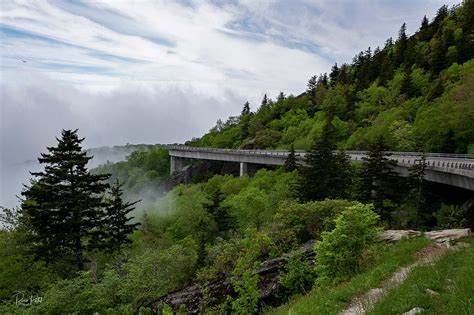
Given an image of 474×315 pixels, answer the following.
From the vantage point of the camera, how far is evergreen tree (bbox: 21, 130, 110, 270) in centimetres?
2453

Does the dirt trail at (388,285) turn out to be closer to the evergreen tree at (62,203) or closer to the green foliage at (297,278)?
the green foliage at (297,278)

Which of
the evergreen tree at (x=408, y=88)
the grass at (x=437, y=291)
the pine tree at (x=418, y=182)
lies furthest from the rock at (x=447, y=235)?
the evergreen tree at (x=408, y=88)

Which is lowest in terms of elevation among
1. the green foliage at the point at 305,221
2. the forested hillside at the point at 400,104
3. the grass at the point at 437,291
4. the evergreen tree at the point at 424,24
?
the green foliage at the point at 305,221

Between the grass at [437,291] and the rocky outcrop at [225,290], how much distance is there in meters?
7.06

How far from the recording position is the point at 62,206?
24875mm

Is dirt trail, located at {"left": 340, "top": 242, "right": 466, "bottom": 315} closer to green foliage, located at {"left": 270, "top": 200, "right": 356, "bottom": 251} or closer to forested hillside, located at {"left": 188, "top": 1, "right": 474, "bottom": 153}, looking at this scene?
green foliage, located at {"left": 270, "top": 200, "right": 356, "bottom": 251}

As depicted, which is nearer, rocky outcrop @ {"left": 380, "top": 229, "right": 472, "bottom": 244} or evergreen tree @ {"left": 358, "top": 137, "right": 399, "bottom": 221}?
rocky outcrop @ {"left": 380, "top": 229, "right": 472, "bottom": 244}

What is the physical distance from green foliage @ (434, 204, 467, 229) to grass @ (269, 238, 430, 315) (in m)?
16.1

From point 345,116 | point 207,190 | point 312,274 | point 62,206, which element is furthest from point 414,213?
point 345,116

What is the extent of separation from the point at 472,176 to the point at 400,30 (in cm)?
13243

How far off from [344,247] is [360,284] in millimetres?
3268

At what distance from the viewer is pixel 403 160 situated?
4338 centimetres

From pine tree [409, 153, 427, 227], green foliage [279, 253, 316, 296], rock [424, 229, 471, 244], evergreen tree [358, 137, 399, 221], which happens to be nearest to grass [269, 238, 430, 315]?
rock [424, 229, 471, 244]

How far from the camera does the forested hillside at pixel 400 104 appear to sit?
48875 mm
